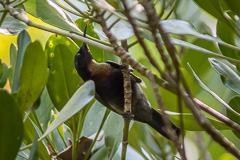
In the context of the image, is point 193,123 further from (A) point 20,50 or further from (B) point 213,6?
(A) point 20,50

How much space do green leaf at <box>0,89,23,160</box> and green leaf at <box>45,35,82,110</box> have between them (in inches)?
12.8

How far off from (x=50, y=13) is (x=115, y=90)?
0.81 ft

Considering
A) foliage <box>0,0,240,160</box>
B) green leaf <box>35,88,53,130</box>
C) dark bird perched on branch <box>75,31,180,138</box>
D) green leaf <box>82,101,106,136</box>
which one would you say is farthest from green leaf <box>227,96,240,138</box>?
green leaf <box>35,88,53,130</box>

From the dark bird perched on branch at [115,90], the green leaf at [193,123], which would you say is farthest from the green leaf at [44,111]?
the green leaf at [193,123]

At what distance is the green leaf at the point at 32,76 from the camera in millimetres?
667

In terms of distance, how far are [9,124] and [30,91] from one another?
0.07 meters

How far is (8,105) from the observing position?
615 mm

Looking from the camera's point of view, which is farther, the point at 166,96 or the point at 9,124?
the point at 166,96

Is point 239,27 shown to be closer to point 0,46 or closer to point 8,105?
point 8,105

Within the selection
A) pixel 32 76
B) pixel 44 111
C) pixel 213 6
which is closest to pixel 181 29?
pixel 213 6

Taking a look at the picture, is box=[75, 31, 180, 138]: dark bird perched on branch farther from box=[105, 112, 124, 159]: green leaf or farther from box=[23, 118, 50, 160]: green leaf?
box=[23, 118, 50, 160]: green leaf

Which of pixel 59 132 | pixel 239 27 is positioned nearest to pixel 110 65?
pixel 59 132

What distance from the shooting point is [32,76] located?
0.68 m

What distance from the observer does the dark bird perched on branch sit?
102 cm
